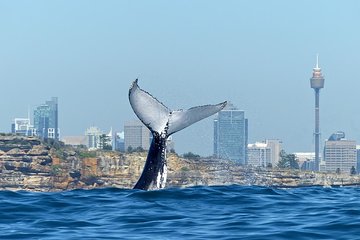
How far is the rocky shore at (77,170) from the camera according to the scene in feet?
456

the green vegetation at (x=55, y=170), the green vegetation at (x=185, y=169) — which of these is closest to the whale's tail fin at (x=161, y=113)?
the green vegetation at (x=55, y=170)

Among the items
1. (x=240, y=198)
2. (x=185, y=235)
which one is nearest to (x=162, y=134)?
(x=240, y=198)

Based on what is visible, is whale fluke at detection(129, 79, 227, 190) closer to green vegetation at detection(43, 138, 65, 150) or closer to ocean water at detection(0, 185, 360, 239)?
ocean water at detection(0, 185, 360, 239)

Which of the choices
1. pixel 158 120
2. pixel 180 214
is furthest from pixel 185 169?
pixel 180 214

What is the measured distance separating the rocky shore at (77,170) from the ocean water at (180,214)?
111 metres

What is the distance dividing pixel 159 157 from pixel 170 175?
12400cm

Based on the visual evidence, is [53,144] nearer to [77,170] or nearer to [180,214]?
[77,170]

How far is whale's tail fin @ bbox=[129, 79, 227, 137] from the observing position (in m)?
20.7

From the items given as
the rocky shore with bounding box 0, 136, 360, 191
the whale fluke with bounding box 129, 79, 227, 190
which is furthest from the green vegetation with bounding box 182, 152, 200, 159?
the whale fluke with bounding box 129, 79, 227, 190

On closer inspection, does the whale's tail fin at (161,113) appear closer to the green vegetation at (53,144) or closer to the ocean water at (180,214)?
the ocean water at (180,214)

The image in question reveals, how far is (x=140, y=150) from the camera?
509ft

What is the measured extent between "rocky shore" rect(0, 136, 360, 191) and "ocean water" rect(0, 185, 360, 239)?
4375 inches

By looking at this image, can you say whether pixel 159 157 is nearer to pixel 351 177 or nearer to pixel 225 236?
pixel 225 236

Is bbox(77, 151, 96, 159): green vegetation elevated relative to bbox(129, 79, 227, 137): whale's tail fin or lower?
elevated
